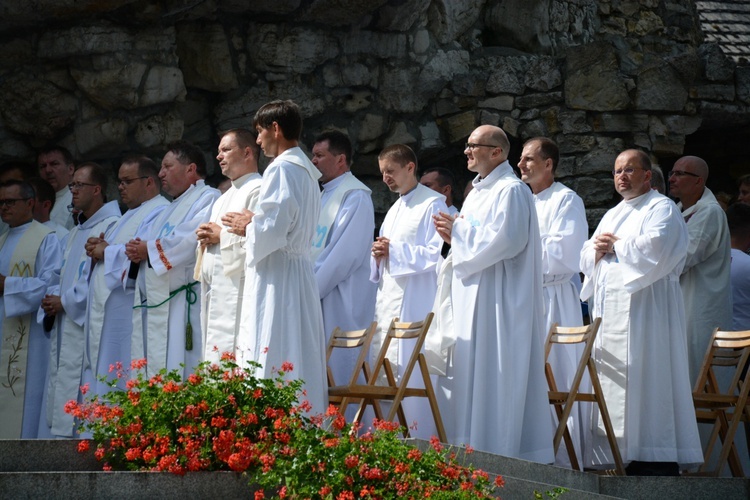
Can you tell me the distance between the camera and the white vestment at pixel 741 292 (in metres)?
9.10

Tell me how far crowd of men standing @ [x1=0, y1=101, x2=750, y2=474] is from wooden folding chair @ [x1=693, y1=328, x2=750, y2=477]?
6.4 inches

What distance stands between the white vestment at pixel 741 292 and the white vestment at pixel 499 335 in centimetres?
246

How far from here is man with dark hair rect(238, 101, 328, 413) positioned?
6.70 m

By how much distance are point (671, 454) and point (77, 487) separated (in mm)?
3987

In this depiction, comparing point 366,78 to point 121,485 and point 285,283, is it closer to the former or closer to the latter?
point 285,283

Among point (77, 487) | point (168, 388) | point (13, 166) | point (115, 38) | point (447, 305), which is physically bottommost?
point (77, 487)

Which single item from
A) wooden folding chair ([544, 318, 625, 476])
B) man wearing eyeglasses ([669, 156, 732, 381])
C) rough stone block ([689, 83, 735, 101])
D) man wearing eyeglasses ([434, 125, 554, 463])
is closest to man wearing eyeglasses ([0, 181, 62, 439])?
man wearing eyeglasses ([434, 125, 554, 463])

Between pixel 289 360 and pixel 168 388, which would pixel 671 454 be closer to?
pixel 289 360

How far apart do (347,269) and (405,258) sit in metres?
0.43

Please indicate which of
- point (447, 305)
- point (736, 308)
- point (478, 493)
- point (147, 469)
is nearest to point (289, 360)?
point (447, 305)

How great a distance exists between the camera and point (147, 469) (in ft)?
16.4

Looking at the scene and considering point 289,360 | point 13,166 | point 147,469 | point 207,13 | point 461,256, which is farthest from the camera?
point 207,13

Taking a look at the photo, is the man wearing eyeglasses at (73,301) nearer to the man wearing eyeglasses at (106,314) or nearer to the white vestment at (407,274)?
the man wearing eyeglasses at (106,314)

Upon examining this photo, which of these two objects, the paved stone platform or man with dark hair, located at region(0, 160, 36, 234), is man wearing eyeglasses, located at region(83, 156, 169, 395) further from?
the paved stone platform
